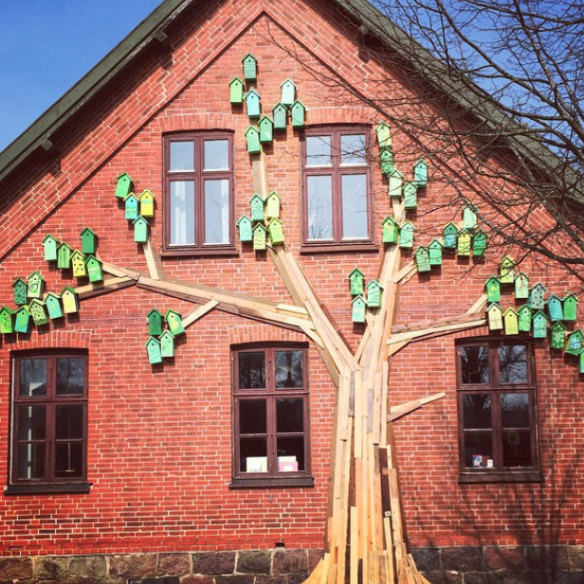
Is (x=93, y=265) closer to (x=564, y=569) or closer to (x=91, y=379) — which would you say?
(x=91, y=379)

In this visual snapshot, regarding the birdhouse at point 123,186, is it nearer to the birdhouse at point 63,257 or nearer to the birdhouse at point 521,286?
the birdhouse at point 63,257

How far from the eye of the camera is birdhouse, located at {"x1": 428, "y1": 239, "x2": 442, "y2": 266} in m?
13.1

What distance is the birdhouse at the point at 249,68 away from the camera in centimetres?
1362

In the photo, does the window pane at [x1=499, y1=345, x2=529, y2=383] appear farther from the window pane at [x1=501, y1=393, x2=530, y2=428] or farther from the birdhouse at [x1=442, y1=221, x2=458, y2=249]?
the birdhouse at [x1=442, y1=221, x2=458, y2=249]

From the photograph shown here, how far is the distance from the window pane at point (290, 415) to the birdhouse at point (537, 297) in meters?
3.40

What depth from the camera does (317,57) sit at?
13688mm

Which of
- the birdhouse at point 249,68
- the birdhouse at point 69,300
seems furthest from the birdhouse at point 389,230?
the birdhouse at point 69,300

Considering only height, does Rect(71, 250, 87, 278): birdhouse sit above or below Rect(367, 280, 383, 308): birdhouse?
above

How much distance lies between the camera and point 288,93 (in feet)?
44.4

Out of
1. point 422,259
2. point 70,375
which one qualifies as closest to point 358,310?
point 422,259

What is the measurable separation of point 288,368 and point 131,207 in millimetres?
3112

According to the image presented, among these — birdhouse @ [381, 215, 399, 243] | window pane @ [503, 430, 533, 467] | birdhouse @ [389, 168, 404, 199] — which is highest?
birdhouse @ [389, 168, 404, 199]

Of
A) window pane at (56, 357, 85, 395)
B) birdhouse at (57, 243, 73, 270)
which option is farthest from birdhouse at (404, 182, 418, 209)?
window pane at (56, 357, 85, 395)

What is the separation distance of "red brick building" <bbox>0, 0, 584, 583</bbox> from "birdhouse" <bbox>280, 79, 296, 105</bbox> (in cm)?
3
